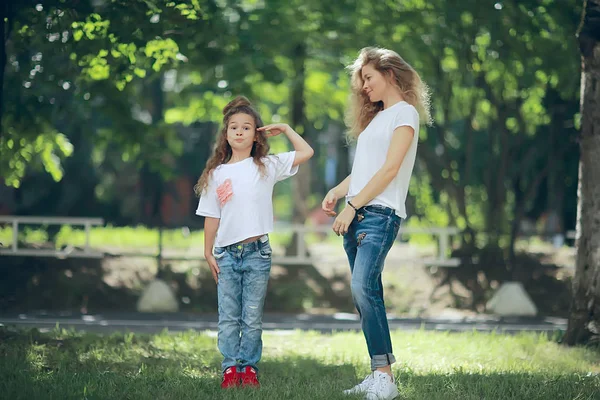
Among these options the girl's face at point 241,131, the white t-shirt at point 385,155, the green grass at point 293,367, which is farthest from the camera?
the girl's face at point 241,131

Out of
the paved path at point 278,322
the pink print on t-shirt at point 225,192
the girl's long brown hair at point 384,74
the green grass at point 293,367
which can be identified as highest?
the girl's long brown hair at point 384,74

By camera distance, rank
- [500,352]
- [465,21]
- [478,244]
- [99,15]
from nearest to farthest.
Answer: [500,352]
[99,15]
[465,21]
[478,244]

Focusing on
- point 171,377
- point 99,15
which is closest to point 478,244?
point 99,15

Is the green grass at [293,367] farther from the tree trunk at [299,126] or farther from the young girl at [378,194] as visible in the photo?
the tree trunk at [299,126]

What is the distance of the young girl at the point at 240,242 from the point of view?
5402 millimetres

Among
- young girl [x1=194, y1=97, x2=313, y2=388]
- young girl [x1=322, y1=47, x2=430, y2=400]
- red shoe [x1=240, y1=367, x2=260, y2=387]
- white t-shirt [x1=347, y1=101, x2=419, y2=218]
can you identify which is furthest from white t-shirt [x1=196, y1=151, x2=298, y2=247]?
red shoe [x1=240, y1=367, x2=260, y2=387]

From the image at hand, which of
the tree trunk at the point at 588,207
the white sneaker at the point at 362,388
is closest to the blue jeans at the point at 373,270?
the white sneaker at the point at 362,388

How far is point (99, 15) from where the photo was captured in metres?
8.03

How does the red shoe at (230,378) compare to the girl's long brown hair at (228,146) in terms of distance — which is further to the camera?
the girl's long brown hair at (228,146)

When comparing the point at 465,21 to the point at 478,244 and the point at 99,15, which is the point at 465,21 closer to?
the point at 478,244

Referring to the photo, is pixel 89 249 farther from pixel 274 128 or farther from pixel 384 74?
pixel 384 74

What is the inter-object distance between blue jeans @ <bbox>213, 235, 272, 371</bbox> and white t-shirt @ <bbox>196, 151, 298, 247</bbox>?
0.31 feet

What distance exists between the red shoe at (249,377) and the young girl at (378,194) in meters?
0.58

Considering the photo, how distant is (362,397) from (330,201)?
1159 mm
